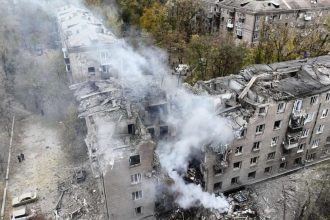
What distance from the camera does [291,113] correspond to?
28062mm

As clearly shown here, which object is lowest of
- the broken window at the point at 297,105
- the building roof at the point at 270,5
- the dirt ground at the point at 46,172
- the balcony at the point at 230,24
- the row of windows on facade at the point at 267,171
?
the dirt ground at the point at 46,172

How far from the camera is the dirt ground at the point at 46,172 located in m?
29.1

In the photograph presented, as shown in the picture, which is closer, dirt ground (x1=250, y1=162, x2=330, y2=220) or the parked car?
dirt ground (x1=250, y1=162, x2=330, y2=220)

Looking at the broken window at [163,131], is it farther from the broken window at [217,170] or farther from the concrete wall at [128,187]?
the broken window at [217,170]

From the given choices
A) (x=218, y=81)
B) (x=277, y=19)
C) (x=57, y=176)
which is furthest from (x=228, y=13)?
(x=57, y=176)

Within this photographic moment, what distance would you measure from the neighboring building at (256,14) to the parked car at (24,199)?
38369mm

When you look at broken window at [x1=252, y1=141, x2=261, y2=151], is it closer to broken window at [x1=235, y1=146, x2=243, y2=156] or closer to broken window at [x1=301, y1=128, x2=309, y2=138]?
broken window at [x1=235, y1=146, x2=243, y2=156]

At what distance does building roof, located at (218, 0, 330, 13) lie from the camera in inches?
2010

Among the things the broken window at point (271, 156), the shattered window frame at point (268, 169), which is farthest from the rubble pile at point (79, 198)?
the broken window at point (271, 156)

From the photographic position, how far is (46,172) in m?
33.2

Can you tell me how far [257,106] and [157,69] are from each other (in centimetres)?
1840

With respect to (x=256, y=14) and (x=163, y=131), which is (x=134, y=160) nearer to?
(x=163, y=131)

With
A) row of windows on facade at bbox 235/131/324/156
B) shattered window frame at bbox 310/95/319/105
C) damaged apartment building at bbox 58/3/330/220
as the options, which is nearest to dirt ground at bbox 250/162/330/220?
damaged apartment building at bbox 58/3/330/220

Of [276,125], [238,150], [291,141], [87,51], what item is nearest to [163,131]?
[238,150]
